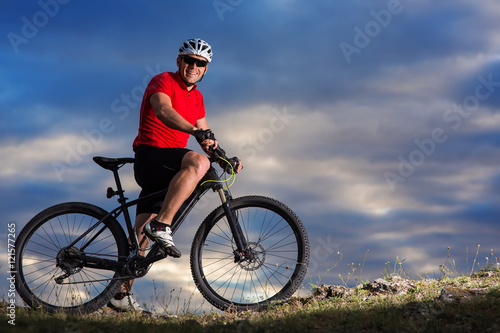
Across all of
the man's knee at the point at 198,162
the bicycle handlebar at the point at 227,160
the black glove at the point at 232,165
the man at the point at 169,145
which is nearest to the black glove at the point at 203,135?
the man at the point at 169,145

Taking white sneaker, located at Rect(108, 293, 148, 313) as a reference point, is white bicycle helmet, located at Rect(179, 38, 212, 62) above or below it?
above

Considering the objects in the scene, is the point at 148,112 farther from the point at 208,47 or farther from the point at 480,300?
the point at 480,300

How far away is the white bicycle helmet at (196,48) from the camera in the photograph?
7133mm

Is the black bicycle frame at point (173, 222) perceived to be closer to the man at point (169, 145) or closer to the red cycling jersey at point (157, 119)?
the man at point (169, 145)

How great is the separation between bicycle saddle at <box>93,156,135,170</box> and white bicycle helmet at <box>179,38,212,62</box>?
169 centimetres

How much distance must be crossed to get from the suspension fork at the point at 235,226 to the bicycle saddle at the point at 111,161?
139cm

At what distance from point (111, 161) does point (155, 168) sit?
2.14 ft

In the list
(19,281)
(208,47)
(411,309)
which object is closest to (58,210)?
(19,281)

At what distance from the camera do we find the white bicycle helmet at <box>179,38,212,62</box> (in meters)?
7.13

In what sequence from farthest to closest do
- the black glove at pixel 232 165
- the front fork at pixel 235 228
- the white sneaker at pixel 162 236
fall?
the black glove at pixel 232 165, the front fork at pixel 235 228, the white sneaker at pixel 162 236

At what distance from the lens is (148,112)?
7.01m

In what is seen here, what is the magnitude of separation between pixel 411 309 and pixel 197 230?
2904mm

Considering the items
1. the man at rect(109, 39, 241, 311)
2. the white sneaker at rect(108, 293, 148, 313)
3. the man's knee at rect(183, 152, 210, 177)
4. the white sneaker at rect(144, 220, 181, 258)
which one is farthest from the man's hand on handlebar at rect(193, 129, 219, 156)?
the white sneaker at rect(108, 293, 148, 313)

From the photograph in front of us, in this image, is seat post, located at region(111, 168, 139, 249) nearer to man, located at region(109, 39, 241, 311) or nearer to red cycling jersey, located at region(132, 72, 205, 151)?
man, located at region(109, 39, 241, 311)
